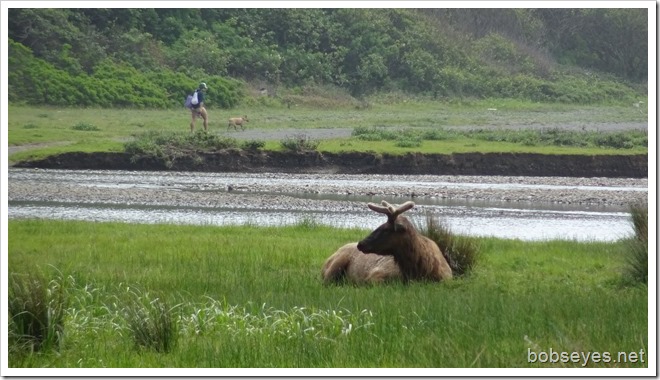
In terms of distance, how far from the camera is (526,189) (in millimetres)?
34156

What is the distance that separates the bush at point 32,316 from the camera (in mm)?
9148

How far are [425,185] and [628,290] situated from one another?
2281 cm

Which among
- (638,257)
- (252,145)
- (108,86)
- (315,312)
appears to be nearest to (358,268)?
(315,312)

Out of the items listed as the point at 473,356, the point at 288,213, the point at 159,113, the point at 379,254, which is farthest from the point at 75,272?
the point at 159,113

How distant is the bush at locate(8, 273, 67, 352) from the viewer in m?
9.15

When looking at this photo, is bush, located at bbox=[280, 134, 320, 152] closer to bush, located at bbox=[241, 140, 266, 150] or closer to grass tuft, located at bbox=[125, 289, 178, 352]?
bush, located at bbox=[241, 140, 266, 150]

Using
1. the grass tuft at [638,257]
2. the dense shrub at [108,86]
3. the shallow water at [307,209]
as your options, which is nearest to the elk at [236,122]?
the dense shrub at [108,86]

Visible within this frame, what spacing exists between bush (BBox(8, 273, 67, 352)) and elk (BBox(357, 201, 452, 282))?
14.4 ft

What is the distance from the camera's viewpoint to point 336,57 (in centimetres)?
4184

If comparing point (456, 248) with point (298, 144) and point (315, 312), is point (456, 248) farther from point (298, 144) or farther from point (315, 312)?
point (298, 144)

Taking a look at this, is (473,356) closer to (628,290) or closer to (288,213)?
(628,290)

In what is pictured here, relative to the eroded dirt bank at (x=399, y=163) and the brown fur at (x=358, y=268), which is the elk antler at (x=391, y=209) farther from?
the eroded dirt bank at (x=399, y=163)

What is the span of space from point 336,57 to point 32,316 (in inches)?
1310

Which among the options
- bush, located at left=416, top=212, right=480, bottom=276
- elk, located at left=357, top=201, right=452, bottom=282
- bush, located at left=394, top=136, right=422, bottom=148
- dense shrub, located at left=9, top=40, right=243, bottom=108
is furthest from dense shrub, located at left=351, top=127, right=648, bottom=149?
elk, located at left=357, top=201, right=452, bottom=282
